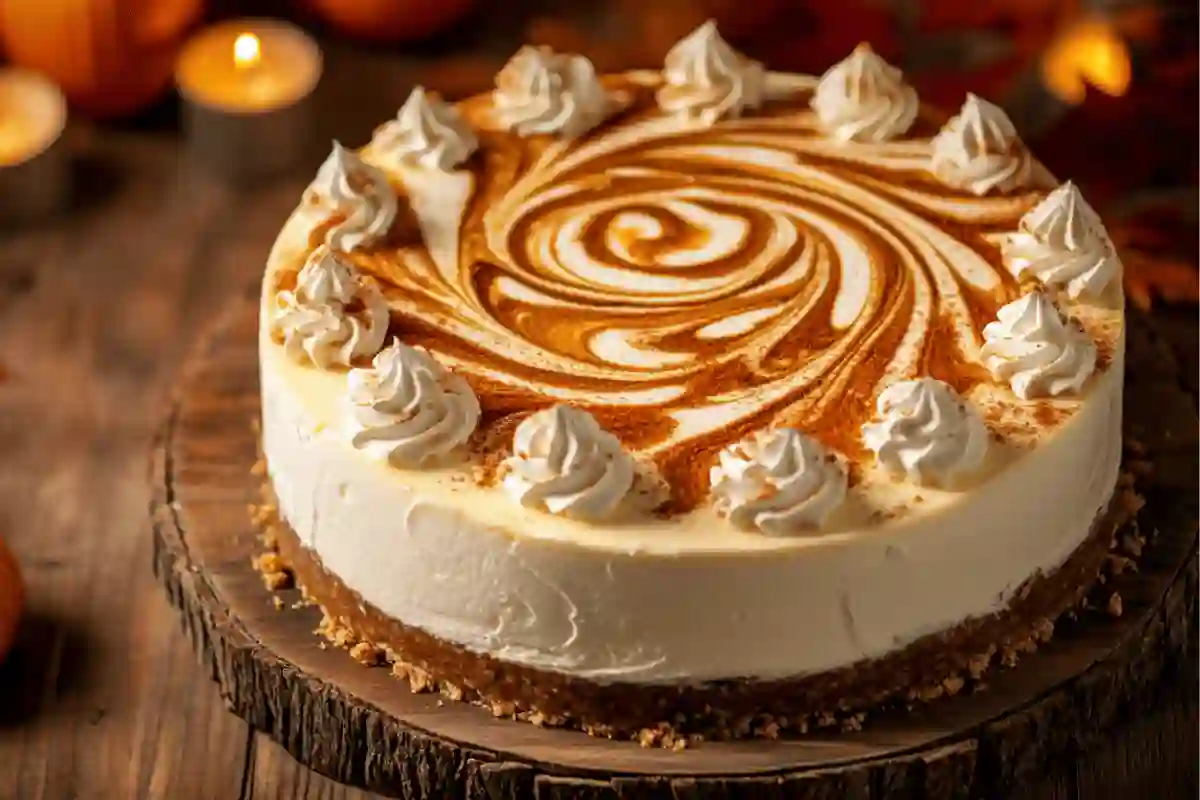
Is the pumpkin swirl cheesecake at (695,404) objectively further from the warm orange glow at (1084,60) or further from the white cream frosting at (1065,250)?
the warm orange glow at (1084,60)

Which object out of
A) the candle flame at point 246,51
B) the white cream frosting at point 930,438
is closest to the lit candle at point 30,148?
the candle flame at point 246,51

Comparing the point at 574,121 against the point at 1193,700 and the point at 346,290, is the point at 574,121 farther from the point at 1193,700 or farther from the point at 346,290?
the point at 1193,700

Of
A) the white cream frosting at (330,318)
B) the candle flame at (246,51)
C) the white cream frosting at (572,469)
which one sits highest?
the white cream frosting at (572,469)

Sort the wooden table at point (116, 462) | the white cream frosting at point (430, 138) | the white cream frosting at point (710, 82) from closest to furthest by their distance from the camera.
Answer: the wooden table at point (116, 462) < the white cream frosting at point (430, 138) < the white cream frosting at point (710, 82)

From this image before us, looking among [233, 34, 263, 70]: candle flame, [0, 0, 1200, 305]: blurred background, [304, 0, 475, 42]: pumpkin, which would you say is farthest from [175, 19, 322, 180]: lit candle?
[304, 0, 475, 42]: pumpkin

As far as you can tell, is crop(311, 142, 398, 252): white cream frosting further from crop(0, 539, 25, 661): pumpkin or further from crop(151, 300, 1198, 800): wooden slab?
crop(0, 539, 25, 661): pumpkin
